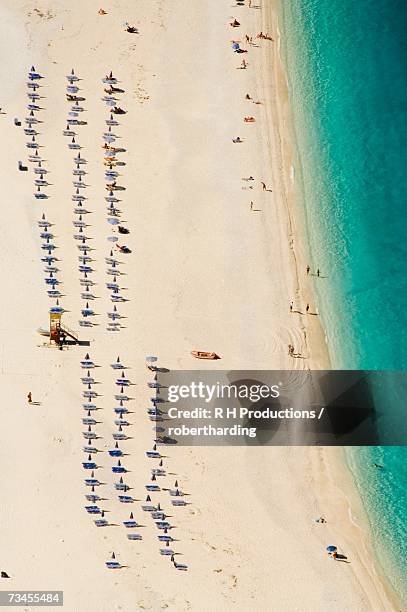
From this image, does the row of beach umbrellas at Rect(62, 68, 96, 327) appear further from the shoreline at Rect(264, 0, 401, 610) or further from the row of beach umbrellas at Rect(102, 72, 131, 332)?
the shoreline at Rect(264, 0, 401, 610)

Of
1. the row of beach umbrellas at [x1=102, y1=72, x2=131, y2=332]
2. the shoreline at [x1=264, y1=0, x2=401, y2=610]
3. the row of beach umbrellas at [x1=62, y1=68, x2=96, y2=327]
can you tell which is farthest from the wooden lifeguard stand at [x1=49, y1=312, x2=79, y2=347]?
the shoreline at [x1=264, y1=0, x2=401, y2=610]

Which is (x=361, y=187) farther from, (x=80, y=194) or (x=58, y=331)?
(x=58, y=331)

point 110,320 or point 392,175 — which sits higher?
point 392,175

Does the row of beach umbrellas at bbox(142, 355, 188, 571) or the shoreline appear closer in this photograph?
the row of beach umbrellas at bbox(142, 355, 188, 571)

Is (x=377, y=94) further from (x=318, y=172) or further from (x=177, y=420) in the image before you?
(x=177, y=420)

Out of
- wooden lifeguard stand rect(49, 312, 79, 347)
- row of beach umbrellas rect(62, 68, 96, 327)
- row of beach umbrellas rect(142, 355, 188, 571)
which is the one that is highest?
row of beach umbrellas rect(62, 68, 96, 327)

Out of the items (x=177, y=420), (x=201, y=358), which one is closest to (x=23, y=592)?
(x=177, y=420)

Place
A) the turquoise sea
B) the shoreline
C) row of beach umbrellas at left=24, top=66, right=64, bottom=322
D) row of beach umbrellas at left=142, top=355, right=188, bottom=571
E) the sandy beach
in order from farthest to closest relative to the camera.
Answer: row of beach umbrellas at left=24, top=66, right=64, bottom=322 < the turquoise sea < the shoreline < row of beach umbrellas at left=142, top=355, right=188, bottom=571 < the sandy beach

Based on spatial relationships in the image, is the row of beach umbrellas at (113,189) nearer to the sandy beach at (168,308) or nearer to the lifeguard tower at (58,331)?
the sandy beach at (168,308)
